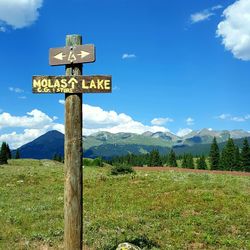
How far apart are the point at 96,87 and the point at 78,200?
3.29 metres

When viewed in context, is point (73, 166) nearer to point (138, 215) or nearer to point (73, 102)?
point (73, 102)

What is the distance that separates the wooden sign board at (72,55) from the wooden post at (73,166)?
183 mm

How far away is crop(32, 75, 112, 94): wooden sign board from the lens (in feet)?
39.1

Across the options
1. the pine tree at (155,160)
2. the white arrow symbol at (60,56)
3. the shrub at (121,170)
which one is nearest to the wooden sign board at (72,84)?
the white arrow symbol at (60,56)

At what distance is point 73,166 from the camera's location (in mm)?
12039

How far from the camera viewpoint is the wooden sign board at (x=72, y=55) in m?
11.9

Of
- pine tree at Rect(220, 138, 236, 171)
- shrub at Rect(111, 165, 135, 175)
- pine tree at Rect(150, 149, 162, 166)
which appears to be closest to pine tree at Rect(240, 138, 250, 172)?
pine tree at Rect(220, 138, 236, 171)

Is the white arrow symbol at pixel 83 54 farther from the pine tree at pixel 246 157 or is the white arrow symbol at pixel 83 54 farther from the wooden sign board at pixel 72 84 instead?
the pine tree at pixel 246 157

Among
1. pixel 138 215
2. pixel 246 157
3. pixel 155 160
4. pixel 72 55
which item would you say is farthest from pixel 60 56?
pixel 155 160

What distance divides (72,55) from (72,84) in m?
0.85

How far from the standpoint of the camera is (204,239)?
18812 mm

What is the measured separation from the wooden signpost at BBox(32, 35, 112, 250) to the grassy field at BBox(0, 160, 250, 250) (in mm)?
4525

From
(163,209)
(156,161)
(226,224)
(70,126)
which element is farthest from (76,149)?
(156,161)

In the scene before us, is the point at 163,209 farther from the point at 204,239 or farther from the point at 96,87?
the point at 96,87
